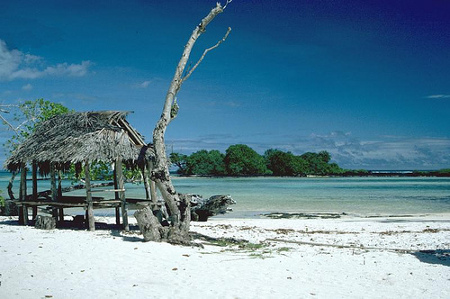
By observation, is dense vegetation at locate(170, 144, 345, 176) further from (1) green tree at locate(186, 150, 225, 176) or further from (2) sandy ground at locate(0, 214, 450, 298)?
(2) sandy ground at locate(0, 214, 450, 298)

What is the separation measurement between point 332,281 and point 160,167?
5.47 m

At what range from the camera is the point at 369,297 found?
6023 millimetres

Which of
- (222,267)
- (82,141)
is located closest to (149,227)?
(222,267)

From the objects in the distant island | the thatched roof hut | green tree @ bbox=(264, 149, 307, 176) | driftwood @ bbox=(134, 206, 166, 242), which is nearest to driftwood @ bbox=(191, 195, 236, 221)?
the thatched roof hut

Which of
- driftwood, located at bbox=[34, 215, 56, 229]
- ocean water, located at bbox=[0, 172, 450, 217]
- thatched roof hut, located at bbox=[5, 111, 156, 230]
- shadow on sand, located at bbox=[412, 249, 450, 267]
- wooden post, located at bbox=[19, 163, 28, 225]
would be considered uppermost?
thatched roof hut, located at bbox=[5, 111, 156, 230]

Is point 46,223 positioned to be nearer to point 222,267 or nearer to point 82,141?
point 82,141

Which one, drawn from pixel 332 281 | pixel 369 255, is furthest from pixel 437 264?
pixel 332 281

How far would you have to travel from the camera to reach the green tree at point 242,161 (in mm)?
95250

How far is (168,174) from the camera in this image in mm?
10977

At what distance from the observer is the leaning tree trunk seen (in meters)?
10.0

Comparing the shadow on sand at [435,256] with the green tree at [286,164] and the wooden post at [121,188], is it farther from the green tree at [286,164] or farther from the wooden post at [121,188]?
the green tree at [286,164]

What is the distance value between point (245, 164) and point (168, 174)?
278ft

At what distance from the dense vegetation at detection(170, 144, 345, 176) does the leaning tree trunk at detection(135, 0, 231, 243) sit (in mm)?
81705

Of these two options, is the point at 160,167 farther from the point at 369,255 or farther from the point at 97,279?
the point at 369,255
